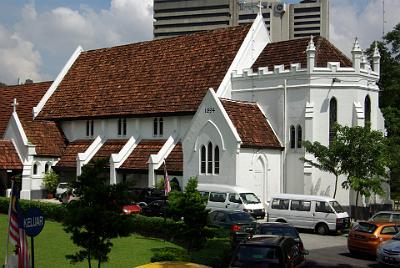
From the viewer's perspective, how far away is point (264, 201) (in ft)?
118

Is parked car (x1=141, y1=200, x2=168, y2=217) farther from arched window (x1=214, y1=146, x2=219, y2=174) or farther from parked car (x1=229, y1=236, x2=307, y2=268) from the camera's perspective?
parked car (x1=229, y1=236, x2=307, y2=268)

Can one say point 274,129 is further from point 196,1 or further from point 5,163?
point 196,1

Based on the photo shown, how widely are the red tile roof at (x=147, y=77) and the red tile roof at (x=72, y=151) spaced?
217 centimetres

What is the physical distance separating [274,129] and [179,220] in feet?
56.7

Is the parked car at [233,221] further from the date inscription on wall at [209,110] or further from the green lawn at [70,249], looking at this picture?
the date inscription on wall at [209,110]

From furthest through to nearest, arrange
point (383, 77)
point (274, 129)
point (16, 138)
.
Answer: point (383, 77)
point (16, 138)
point (274, 129)

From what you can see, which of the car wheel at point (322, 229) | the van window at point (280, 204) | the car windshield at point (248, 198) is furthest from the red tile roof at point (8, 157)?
the car wheel at point (322, 229)

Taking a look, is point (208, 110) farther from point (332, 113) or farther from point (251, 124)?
point (332, 113)

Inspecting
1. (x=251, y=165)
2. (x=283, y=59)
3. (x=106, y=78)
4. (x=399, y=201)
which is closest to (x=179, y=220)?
(x=251, y=165)

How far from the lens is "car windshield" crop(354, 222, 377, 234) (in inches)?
883

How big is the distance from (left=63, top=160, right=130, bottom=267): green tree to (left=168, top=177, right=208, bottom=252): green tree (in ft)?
17.5

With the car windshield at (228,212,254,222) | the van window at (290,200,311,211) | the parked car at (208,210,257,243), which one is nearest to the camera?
the parked car at (208,210,257,243)

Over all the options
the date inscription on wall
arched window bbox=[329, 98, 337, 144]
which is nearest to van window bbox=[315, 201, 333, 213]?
arched window bbox=[329, 98, 337, 144]

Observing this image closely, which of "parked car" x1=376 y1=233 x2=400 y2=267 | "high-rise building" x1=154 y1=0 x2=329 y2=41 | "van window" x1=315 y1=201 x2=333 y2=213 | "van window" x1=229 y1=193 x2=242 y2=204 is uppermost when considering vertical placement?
"high-rise building" x1=154 y1=0 x2=329 y2=41
